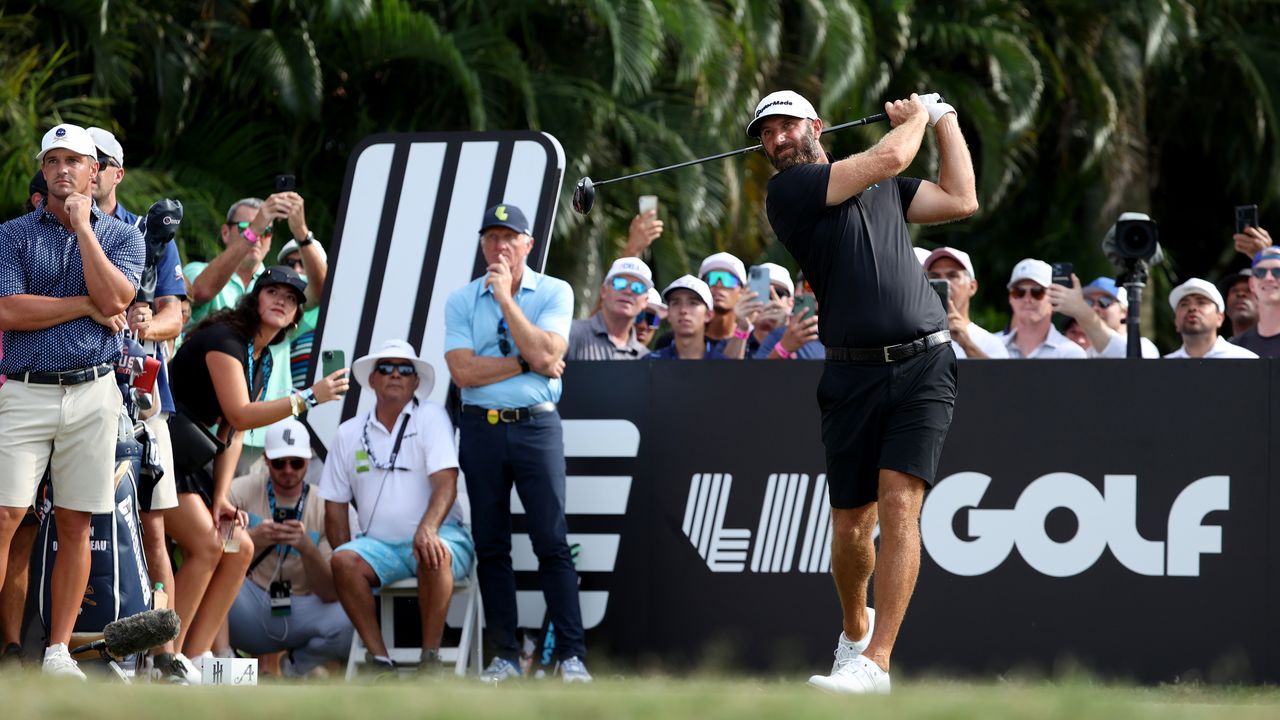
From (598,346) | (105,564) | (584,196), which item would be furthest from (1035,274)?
(105,564)

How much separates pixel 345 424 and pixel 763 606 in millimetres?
2432

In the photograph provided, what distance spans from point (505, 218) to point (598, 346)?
136 centimetres

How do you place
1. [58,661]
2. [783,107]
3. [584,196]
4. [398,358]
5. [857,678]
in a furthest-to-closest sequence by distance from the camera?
1. [398,358]
2. [584,196]
3. [58,661]
4. [783,107]
5. [857,678]

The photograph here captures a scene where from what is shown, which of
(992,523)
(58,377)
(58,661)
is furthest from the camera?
(992,523)

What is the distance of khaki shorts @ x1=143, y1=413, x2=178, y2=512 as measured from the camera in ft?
27.1

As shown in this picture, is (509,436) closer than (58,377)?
No

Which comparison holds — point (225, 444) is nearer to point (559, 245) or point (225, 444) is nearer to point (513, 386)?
point (513, 386)

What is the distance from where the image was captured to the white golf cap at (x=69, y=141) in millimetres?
7414

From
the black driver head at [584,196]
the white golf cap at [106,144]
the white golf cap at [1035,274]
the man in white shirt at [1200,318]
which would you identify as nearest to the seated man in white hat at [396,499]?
the black driver head at [584,196]

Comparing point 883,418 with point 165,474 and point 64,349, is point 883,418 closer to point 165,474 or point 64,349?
point 64,349

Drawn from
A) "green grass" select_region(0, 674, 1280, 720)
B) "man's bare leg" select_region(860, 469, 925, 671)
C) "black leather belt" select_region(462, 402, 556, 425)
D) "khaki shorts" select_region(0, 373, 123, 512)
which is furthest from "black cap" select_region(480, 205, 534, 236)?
"green grass" select_region(0, 674, 1280, 720)

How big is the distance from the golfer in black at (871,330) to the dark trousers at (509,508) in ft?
7.43

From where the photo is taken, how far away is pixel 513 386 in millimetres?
8969

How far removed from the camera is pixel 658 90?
18.0 meters
